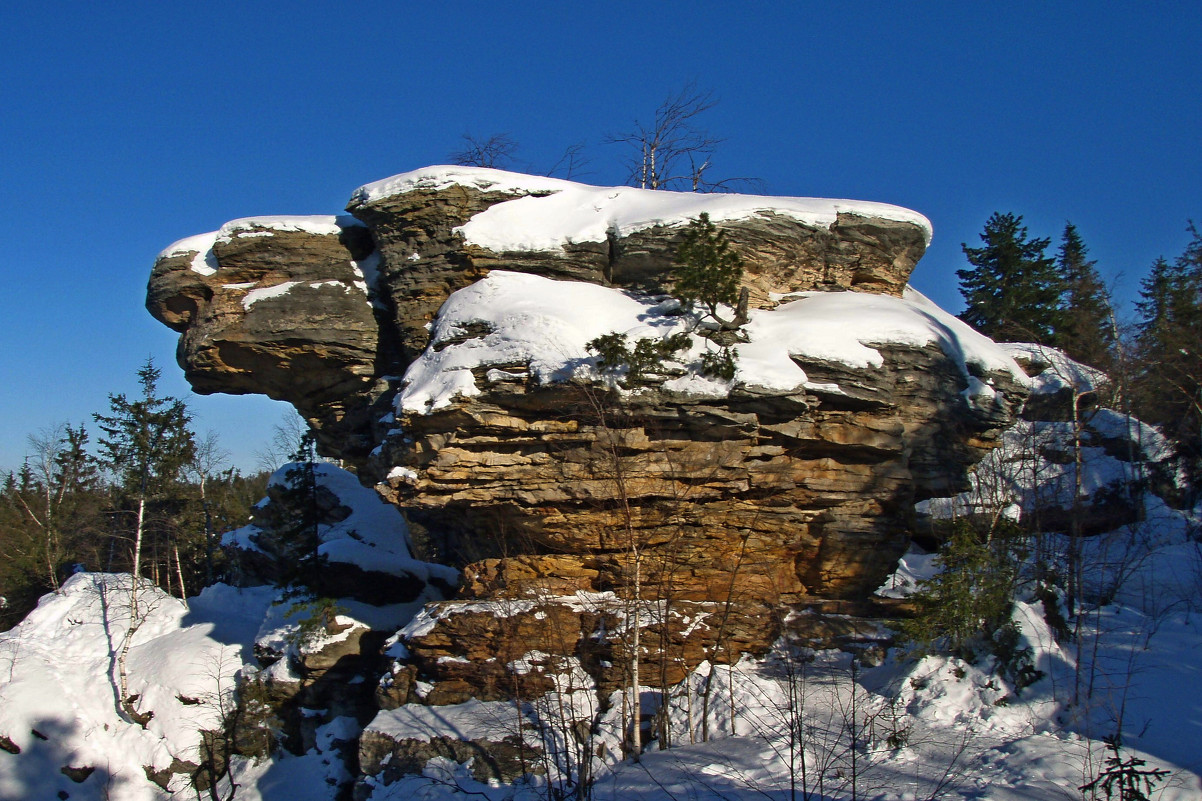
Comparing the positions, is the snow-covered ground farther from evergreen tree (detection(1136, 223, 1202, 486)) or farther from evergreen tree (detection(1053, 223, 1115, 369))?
evergreen tree (detection(1053, 223, 1115, 369))

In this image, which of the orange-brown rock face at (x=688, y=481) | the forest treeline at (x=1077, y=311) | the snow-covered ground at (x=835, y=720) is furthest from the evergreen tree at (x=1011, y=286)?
the orange-brown rock face at (x=688, y=481)

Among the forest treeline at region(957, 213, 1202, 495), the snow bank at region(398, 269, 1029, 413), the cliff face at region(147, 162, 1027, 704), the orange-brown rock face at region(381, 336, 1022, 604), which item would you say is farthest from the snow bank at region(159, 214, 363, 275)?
the forest treeline at region(957, 213, 1202, 495)

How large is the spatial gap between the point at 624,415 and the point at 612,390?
53 cm

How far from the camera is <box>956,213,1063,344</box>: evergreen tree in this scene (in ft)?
96.7

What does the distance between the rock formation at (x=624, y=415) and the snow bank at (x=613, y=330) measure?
0.05 meters

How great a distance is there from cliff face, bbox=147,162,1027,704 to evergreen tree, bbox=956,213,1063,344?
14703mm

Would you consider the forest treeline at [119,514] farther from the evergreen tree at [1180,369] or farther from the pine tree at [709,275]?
the evergreen tree at [1180,369]

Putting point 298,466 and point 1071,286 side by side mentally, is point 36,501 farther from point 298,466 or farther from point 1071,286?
point 1071,286

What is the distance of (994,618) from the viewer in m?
12.0

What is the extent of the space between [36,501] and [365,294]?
960 inches

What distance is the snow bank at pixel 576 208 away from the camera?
15844mm

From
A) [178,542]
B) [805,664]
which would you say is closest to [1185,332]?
[805,664]

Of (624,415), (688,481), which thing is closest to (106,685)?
(624,415)

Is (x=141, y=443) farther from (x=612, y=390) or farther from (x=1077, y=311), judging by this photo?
(x=1077, y=311)
